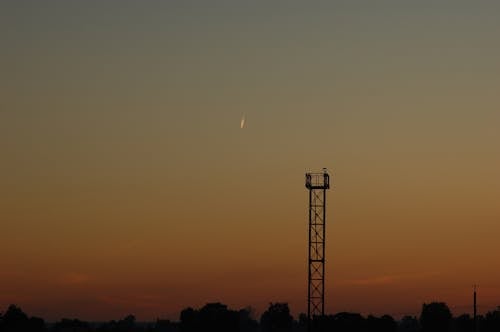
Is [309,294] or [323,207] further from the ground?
[323,207]

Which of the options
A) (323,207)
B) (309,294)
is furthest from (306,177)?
(309,294)

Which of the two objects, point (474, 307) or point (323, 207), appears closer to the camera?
point (323, 207)

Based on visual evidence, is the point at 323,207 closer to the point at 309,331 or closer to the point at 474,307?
the point at 309,331

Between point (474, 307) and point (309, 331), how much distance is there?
42852mm

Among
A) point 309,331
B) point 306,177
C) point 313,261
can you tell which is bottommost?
point 309,331

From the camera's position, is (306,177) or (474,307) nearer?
(306,177)

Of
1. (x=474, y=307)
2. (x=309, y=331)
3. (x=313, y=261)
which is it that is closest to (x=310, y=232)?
(x=313, y=261)

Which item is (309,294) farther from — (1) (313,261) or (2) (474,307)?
(2) (474,307)

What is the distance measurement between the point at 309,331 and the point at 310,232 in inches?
421

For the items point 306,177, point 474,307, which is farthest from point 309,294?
point 474,307

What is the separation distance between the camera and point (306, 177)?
405ft

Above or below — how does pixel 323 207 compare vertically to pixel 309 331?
above

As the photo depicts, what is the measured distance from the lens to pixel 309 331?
118 meters

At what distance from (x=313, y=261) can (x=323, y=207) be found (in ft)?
19.8
